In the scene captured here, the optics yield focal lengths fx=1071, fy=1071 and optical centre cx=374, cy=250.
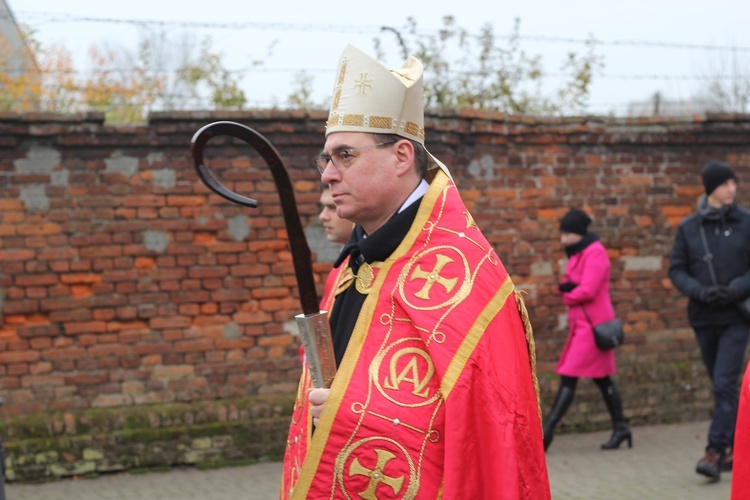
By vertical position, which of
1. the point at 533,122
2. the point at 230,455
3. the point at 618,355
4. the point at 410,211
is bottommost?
the point at 230,455

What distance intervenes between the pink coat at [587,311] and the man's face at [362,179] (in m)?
5.14

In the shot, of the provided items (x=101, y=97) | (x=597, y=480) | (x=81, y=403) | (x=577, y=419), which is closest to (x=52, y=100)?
(x=101, y=97)

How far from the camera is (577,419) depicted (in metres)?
8.95

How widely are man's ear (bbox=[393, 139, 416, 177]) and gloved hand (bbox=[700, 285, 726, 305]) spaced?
176 inches

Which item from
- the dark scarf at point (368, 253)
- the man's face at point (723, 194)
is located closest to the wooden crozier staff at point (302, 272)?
the dark scarf at point (368, 253)

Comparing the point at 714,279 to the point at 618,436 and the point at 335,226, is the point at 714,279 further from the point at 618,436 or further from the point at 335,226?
the point at 335,226

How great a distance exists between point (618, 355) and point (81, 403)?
4.46 meters

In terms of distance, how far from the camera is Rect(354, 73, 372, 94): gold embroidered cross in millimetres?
3115

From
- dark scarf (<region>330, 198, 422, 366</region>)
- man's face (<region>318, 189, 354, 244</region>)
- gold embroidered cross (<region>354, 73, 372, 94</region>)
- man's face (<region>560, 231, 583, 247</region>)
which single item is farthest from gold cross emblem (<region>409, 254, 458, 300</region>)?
man's face (<region>560, 231, 583, 247</region>)

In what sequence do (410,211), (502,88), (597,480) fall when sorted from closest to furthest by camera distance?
(410,211) → (597,480) → (502,88)

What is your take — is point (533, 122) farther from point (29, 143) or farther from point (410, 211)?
point (410, 211)

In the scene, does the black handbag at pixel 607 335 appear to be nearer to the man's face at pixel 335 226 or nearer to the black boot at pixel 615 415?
the black boot at pixel 615 415

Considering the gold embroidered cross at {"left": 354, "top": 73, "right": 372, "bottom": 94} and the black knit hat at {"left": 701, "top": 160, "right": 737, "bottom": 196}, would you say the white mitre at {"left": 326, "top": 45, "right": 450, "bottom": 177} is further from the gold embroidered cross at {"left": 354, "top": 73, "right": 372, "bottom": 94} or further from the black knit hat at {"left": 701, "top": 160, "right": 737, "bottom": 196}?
the black knit hat at {"left": 701, "top": 160, "right": 737, "bottom": 196}

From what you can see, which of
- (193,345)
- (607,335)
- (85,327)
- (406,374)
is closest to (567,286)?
(607,335)
